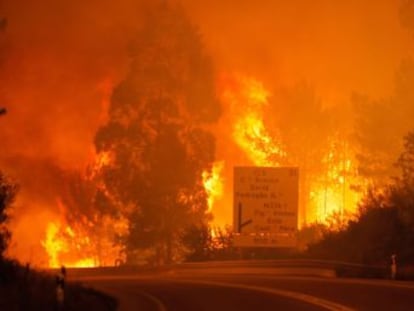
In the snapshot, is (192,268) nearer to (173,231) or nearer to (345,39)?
(173,231)

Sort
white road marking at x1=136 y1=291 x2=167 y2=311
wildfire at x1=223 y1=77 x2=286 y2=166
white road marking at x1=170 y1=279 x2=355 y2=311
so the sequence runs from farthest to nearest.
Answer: wildfire at x1=223 y1=77 x2=286 y2=166 → white road marking at x1=136 y1=291 x2=167 y2=311 → white road marking at x1=170 y1=279 x2=355 y2=311

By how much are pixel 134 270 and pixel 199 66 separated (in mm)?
14684

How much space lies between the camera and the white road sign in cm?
3522

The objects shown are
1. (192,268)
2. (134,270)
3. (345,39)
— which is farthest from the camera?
(345,39)

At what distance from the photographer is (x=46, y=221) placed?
69.2 m

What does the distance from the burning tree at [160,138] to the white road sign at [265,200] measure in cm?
1109

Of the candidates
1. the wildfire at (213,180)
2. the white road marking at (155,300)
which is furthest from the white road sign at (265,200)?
the wildfire at (213,180)

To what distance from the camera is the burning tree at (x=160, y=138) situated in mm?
46000

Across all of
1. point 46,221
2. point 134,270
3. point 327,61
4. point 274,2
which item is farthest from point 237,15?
point 134,270

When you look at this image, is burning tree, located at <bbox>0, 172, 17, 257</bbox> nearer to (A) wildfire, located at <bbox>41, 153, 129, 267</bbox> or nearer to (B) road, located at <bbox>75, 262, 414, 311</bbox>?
(B) road, located at <bbox>75, 262, 414, 311</bbox>

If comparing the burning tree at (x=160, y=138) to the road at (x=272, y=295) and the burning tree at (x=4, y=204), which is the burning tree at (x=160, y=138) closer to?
the road at (x=272, y=295)

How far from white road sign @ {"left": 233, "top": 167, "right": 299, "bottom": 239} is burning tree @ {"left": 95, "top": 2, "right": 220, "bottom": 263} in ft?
36.4

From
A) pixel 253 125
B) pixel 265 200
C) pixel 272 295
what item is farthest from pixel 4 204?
pixel 253 125

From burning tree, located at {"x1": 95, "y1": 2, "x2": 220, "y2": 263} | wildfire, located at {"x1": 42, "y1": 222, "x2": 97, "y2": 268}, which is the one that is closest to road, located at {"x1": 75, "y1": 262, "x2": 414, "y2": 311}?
burning tree, located at {"x1": 95, "y1": 2, "x2": 220, "y2": 263}
